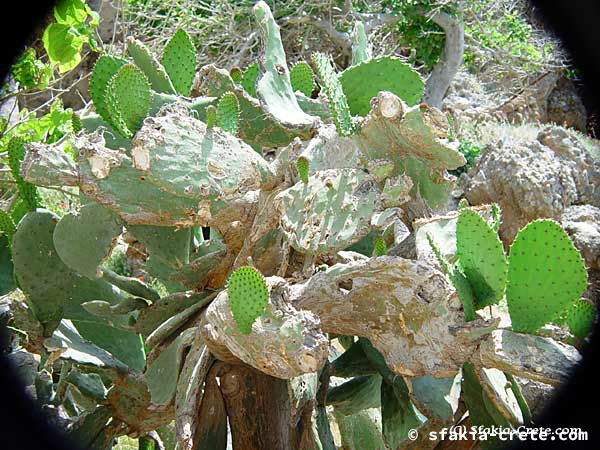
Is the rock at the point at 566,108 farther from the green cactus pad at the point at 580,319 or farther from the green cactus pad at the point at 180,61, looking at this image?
the green cactus pad at the point at 580,319

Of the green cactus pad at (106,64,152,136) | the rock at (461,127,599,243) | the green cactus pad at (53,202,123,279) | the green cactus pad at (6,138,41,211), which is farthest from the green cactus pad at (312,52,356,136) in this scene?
the rock at (461,127,599,243)

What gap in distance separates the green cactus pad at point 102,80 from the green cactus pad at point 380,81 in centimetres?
75

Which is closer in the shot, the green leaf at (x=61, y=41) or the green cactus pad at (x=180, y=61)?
the green cactus pad at (x=180, y=61)

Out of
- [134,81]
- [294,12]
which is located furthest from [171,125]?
[294,12]

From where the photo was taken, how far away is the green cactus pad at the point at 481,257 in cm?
154

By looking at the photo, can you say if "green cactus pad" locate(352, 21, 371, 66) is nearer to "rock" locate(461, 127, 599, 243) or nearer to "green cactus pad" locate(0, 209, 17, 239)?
"green cactus pad" locate(0, 209, 17, 239)

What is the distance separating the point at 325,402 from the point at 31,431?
3.26ft

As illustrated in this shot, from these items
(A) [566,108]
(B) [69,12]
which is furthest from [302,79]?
(A) [566,108]

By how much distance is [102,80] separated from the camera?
2166 mm

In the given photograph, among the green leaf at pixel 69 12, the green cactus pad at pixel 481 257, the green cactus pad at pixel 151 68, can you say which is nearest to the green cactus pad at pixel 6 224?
the green cactus pad at pixel 151 68

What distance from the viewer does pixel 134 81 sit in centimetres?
196

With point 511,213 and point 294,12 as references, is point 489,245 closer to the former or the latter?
point 511,213

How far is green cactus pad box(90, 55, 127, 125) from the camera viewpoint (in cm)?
212

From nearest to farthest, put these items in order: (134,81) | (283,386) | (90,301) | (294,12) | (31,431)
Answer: (31,431), (134,81), (283,386), (90,301), (294,12)
